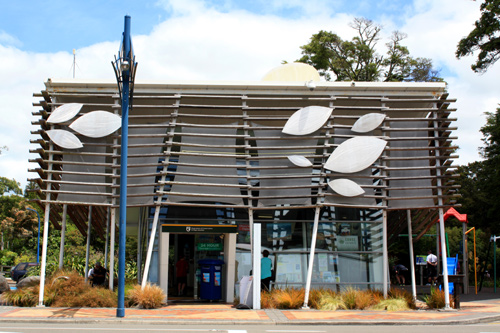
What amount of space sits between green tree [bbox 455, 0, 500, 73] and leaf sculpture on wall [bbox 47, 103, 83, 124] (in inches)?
776

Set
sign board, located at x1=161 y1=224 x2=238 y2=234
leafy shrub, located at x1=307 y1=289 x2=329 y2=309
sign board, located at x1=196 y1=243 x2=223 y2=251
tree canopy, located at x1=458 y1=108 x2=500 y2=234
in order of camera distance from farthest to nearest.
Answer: tree canopy, located at x1=458 y1=108 x2=500 y2=234 → sign board, located at x1=196 y1=243 x2=223 y2=251 → sign board, located at x1=161 y1=224 x2=238 y2=234 → leafy shrub, located at x1=307 y1=289 x2=329 y2=309

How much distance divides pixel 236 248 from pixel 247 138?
406cm

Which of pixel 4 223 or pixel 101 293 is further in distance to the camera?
pixel 4 223

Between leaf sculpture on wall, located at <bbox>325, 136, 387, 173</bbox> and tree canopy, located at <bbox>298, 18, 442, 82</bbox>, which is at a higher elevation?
tree canopy, located at <bbox>298, 18, 442, 82</bbox>

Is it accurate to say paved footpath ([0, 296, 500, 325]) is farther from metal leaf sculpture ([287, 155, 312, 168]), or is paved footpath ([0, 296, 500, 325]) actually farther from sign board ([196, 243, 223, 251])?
metal leaf sculpture ([287, 155, 312, 168])

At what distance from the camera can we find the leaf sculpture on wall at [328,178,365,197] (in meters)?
18.5

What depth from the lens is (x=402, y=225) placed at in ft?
73.2

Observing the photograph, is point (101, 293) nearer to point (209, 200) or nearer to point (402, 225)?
point (209, 200)

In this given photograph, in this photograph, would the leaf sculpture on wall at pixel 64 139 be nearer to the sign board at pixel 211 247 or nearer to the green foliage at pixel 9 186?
the sign board at pixel 211 247

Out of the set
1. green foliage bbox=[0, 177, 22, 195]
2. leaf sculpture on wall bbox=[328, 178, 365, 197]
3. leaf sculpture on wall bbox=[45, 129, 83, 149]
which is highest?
green foliage bbox=[0, 177, 22, 195]

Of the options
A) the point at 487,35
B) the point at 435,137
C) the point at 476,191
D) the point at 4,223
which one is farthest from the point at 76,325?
the point at 4,223

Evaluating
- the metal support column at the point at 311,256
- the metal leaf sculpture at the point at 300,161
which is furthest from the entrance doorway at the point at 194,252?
the metal leaf sculpture at the point at 300,161

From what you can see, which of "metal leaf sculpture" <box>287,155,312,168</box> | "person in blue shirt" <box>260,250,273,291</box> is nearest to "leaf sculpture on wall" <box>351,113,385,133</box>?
"metal leaf sculpture" <box>287,155,312,168</box>

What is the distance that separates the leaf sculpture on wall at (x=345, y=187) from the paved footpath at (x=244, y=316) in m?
4.03
